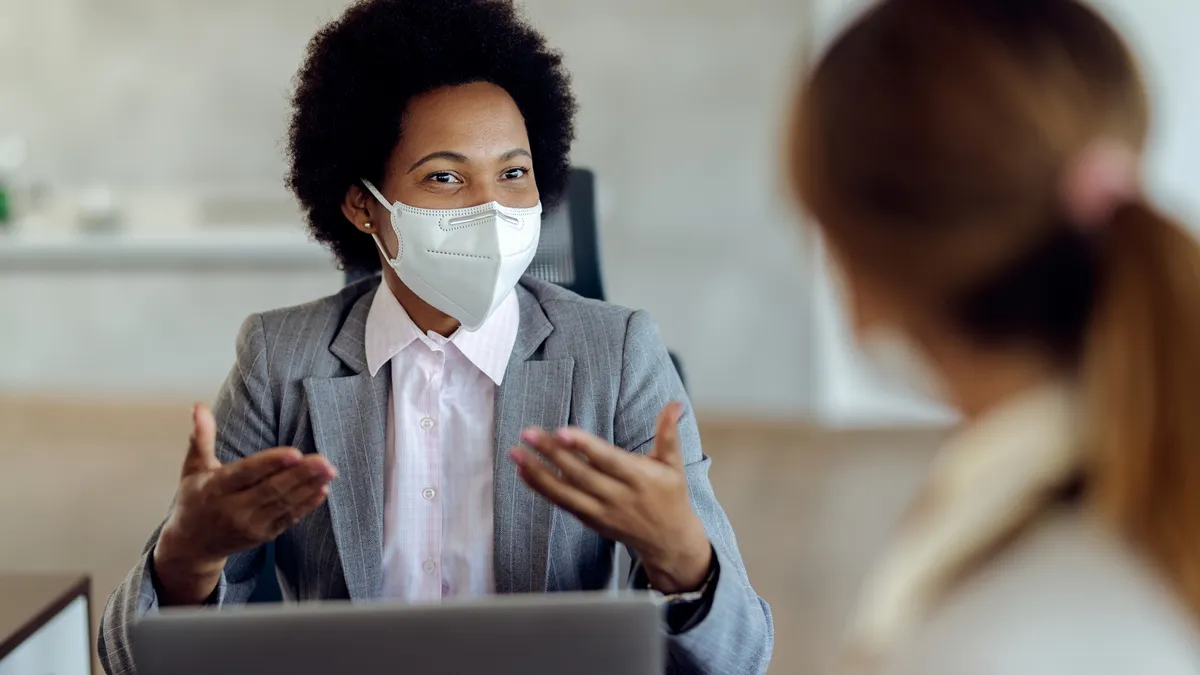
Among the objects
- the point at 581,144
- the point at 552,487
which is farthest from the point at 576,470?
the point at 581,144

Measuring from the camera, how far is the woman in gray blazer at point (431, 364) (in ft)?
4.90

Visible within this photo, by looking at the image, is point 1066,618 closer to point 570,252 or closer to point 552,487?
point 552,487

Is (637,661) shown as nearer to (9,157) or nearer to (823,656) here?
Result: (823,656)

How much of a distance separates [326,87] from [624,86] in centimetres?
319

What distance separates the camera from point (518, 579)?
1.49 meters

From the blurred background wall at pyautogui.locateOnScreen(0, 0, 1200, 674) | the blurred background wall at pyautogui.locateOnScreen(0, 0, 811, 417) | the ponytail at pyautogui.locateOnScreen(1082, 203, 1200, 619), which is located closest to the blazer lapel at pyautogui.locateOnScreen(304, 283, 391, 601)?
the ponytail at pyautogui.locateOnScreen(1082, 203, 1200, 619)

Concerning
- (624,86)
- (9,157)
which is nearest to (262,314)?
(624,86)

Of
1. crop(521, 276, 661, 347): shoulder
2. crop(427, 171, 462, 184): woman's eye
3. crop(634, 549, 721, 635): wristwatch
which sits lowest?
crop(634, 549, 721, 635): wristwatch

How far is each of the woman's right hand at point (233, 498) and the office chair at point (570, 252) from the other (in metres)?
0.63

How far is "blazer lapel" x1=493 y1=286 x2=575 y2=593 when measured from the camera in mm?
1490

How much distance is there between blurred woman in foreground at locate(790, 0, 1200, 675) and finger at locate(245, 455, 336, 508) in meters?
0.57

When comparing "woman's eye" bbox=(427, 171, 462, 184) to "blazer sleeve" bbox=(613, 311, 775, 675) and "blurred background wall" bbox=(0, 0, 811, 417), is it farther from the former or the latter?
"blurred background wall" bbox=(0, 0, 811, 417)

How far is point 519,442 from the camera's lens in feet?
5.06

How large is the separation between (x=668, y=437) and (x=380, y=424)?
48 centimetres
